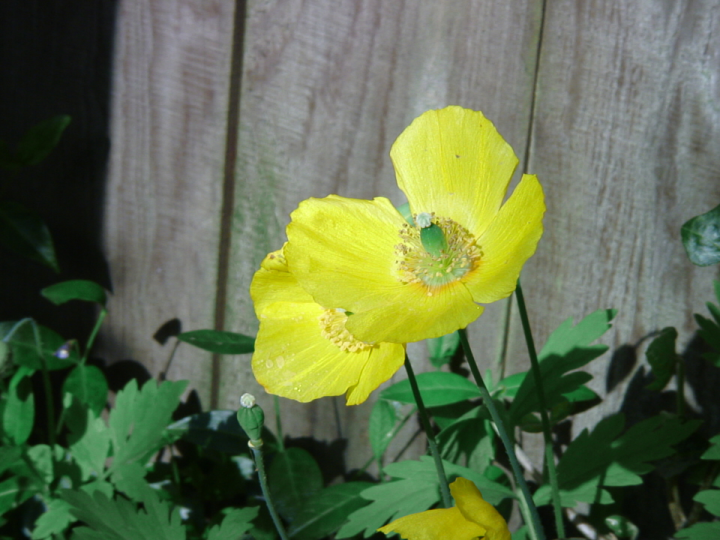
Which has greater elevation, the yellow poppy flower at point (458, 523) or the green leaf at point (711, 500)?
the yellow poppy flower at point (458, 523)

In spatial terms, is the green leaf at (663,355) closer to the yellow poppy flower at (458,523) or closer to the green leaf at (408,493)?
the green leaf at (408,493)

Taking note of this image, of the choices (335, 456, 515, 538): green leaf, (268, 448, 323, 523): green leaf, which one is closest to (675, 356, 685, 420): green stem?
(335, 456, 515, 538): green leaf

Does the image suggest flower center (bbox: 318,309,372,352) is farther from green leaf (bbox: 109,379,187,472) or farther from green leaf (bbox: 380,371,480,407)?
green leaf (bbox: 109,379,187,472)

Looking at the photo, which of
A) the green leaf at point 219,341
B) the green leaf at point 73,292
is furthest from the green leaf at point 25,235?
the green leaf at point 219,341

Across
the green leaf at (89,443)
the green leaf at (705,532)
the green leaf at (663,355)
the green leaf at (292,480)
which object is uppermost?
the green leaf at (663,355)

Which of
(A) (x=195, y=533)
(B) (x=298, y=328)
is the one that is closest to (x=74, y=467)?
(A) (x=195, y=533)

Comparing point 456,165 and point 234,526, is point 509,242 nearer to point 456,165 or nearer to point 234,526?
point 456,165
